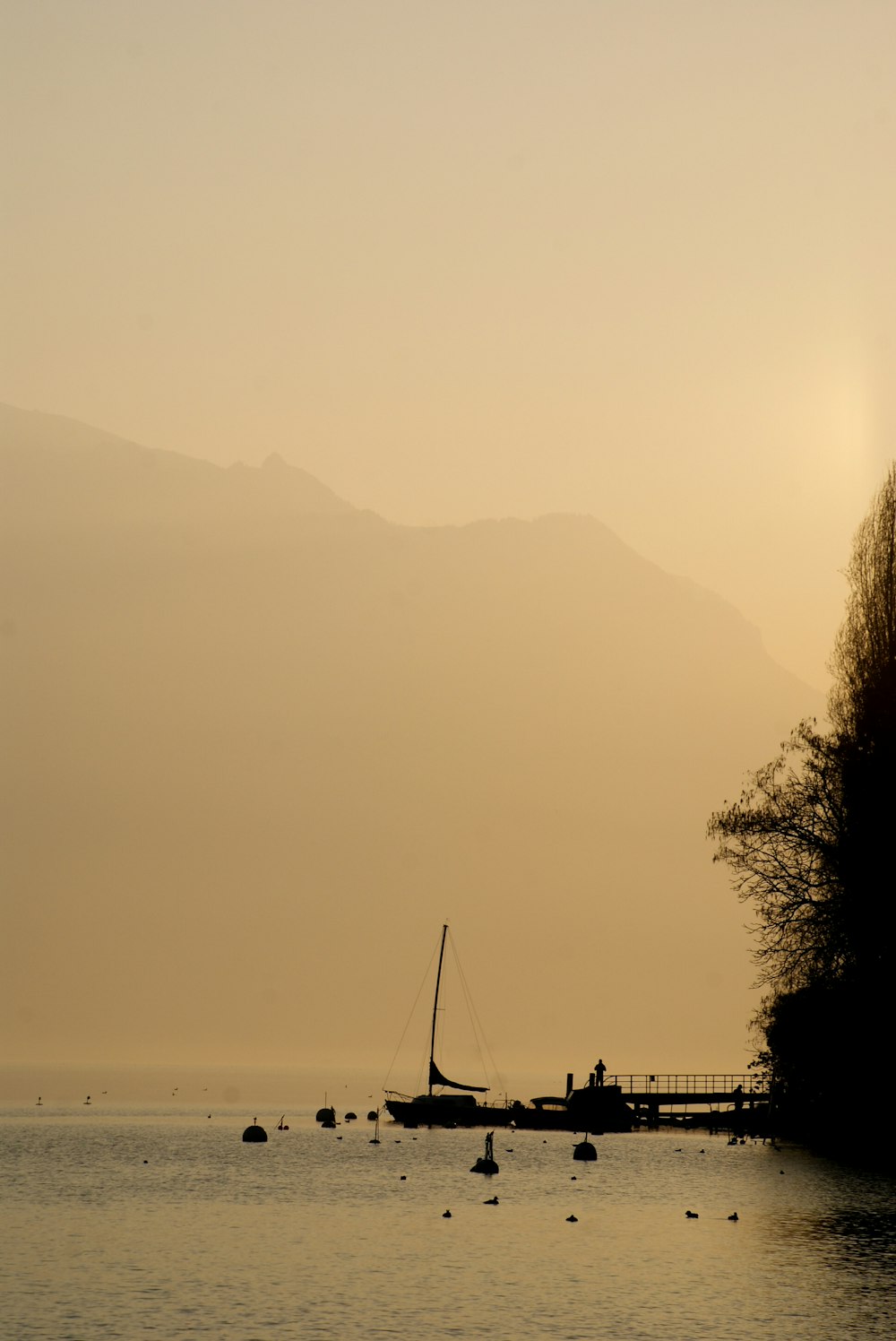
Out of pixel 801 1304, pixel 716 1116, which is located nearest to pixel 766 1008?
pixel 716 1116

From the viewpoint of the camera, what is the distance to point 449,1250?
151 ft

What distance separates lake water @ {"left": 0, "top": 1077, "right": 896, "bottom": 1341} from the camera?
34.1 m

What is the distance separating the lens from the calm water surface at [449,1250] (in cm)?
3416

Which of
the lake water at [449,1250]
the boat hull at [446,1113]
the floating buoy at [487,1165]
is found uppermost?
the boat hull at [446,1113]

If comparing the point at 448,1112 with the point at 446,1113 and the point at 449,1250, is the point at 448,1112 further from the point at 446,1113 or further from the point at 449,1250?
the point at 449,1250

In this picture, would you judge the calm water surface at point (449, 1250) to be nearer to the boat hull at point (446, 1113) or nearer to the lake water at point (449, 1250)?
the lake water at point (449, 1250)

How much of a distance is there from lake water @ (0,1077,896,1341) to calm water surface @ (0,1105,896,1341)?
117mm

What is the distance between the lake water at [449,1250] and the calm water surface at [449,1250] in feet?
0.38

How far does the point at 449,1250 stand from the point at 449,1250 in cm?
19

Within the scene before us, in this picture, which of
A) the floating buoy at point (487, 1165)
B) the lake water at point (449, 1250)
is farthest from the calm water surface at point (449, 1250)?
the floating buoy at point (487, 1165)

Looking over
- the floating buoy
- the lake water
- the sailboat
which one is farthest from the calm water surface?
the sailboat

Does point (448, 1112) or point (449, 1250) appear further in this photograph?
point (448, 1112)

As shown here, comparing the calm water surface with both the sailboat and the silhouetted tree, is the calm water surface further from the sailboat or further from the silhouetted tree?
the sailboat

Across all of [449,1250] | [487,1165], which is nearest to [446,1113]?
[487,1165]
